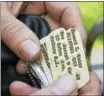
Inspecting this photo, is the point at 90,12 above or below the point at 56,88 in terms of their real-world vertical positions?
below

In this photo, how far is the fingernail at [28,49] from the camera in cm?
58

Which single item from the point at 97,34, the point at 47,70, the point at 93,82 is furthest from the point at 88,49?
the point at 47,70

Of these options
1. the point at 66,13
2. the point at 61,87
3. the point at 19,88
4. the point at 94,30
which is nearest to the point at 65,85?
the point at 61,87

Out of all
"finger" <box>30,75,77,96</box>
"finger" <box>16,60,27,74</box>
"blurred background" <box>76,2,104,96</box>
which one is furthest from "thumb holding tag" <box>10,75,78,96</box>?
"blurred background" <box>76,2,104,96</box>

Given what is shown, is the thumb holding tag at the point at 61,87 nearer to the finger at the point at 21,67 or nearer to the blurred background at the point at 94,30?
the finger at the point at 21,67

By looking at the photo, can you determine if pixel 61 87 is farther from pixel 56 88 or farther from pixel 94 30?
pixel 94 30

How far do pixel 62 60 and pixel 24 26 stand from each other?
0.45ft

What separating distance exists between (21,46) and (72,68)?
120mm

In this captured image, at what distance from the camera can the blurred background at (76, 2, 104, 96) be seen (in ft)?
3.02

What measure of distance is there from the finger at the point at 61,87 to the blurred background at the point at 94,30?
41 centimetres

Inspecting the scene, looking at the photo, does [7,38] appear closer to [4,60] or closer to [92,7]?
[4,60]

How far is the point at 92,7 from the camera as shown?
985mm

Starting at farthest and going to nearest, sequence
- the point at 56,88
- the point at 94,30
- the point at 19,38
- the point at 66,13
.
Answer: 1. the point at 94,30
2. the point at 66,13
3. the point at 19,38
4. the point at 56,88

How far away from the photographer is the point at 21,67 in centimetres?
63
